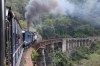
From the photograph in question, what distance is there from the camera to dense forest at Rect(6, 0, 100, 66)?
35781 mm

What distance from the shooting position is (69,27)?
5741 cm

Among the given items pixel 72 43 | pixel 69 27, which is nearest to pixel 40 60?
pixel 72 43

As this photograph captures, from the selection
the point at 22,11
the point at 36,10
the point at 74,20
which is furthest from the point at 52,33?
the point at 36,10

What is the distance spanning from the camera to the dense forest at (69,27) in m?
35.8

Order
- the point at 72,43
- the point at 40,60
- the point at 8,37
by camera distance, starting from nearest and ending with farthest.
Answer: the point at 8,37
the point at 40,60
the point at 72,43

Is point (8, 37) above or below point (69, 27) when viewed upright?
above

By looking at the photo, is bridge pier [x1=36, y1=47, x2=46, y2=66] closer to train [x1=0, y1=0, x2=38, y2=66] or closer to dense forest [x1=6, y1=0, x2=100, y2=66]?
dense forest [x1=6, y1=0, x2=100, y2=66]

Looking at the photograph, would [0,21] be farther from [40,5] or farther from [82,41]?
[82,41]

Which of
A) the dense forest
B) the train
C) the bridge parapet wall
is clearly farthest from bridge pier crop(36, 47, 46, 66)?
the train

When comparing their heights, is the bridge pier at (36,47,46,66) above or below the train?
below

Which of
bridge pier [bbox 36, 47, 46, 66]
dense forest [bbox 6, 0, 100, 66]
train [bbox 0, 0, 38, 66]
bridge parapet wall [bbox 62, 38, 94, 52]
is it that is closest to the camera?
train [bbox 0, 0, 38, 66]

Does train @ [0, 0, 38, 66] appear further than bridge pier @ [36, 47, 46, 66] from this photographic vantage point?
No

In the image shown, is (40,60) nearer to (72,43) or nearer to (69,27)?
(72,43)

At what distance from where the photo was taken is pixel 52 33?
45.4 metres
